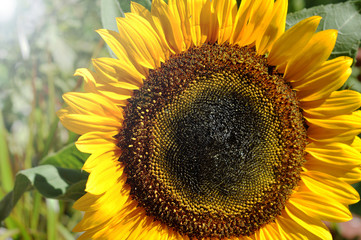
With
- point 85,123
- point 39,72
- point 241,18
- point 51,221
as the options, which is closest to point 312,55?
point 241,18

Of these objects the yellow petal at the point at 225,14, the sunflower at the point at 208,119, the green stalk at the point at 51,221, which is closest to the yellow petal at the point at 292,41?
the sunflower at the point at 208,119

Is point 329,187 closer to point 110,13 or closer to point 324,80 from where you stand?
point 324,80

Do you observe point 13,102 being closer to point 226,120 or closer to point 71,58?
point 71,58

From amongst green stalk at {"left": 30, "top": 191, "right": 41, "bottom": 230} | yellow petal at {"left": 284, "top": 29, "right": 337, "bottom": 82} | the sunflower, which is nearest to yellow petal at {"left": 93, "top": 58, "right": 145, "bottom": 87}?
the sunflower

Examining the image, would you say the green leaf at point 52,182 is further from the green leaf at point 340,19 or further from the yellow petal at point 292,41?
the green leaf at point 340,19

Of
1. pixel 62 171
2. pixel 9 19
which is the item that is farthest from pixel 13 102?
pixel 62 171

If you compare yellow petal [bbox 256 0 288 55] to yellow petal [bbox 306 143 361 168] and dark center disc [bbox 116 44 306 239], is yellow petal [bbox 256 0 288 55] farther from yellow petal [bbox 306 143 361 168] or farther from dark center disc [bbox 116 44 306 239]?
yellow petal [bbox 306 143 361 168]

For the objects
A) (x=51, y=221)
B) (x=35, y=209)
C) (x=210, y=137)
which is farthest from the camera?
(x=35, y=209)
